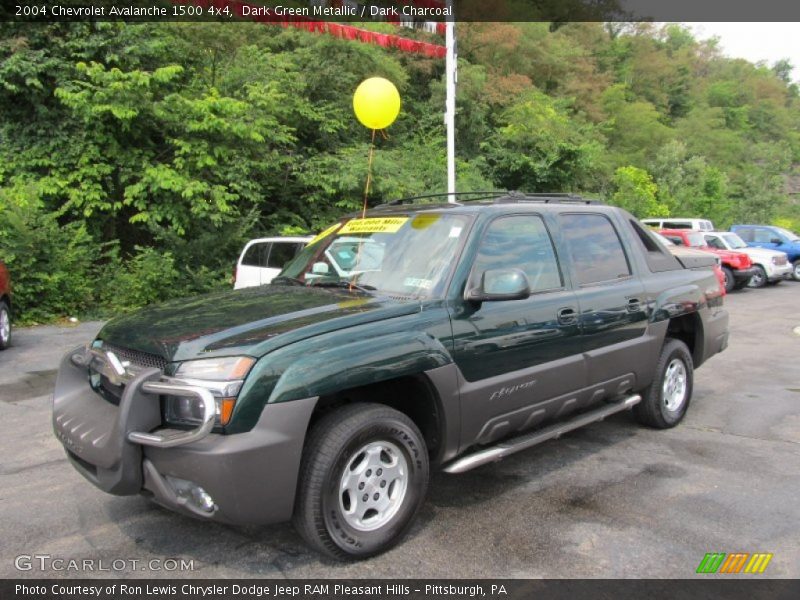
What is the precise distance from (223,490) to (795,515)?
3.25 m

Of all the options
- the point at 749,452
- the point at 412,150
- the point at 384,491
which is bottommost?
the point at 749,452

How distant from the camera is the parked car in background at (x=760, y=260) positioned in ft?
60.3

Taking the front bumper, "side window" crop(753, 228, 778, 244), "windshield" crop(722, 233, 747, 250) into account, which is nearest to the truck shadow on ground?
the front bumper

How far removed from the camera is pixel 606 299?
14.6 feet

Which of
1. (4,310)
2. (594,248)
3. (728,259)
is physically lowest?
(728,259)

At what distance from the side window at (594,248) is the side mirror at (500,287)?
1.05 meters

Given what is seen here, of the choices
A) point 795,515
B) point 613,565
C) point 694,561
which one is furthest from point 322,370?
point 795,515

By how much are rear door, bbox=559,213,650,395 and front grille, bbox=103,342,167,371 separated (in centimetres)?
265

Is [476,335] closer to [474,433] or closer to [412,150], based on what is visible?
[474,433]

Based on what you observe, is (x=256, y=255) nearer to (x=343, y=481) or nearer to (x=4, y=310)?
(x=4, y=310)

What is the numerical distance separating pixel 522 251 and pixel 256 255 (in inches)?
283

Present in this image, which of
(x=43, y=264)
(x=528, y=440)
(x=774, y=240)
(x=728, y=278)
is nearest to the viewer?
(x=528, y=440)

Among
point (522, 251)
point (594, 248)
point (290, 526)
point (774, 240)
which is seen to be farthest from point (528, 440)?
point (774, 240)

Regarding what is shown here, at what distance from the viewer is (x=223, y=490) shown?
269cm
